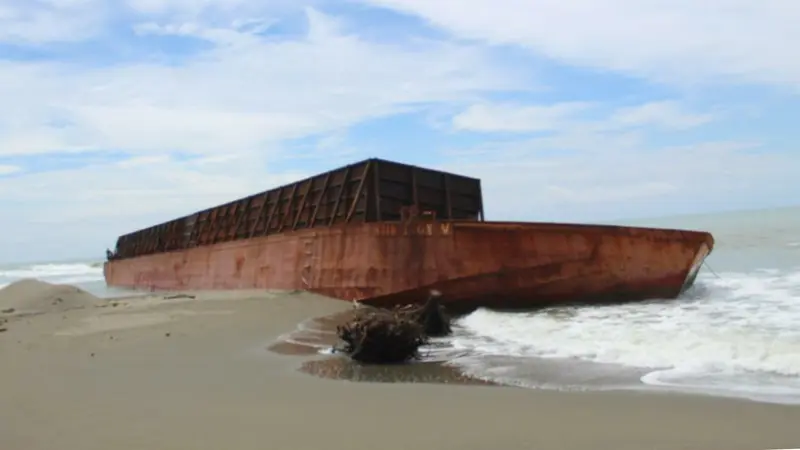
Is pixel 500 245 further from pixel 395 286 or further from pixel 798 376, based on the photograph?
pixel 798 376

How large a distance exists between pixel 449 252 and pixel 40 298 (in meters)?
8.05

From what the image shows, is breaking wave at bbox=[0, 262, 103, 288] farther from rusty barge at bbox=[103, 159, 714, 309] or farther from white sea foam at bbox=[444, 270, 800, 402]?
white sea foam at bbox=[444, 270, 800, 402]

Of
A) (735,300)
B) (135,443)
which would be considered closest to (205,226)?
(735,300)

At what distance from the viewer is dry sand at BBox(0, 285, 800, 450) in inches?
133

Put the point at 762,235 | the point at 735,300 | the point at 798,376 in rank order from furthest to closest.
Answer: the point at 762,235 < the point at 735,300 < the point at 798,376

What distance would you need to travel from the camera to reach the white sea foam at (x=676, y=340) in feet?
15.4

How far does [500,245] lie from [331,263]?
2.87 m

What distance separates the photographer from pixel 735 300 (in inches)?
366

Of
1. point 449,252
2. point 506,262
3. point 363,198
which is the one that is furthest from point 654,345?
point 363,198

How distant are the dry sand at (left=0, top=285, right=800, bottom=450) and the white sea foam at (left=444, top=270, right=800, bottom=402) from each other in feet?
2.20

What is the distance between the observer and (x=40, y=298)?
12914 millimetres

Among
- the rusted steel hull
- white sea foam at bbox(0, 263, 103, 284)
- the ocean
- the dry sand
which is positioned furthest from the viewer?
white sea foam at bbox(0, 263, 103, 284)

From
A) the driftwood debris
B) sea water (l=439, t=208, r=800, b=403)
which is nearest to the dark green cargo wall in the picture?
sea water (l=439, t=208, r=800, b=403)

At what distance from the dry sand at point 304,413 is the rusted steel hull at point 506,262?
4.15 metres
